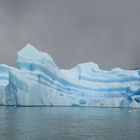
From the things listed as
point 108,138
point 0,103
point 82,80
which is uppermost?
point 82,80

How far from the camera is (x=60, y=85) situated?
50.8 meters

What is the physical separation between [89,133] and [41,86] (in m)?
28.3

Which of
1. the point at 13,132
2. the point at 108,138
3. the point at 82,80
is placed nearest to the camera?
the point at 108,138

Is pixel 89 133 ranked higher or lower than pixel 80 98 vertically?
lower

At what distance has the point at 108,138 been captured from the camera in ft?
61.3

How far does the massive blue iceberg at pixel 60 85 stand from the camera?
158 ft

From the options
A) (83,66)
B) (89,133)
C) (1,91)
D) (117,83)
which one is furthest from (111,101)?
(89,133)

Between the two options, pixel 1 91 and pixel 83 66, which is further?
pixel 83 66

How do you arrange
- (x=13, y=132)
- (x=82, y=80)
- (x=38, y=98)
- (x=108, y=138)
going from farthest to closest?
(x=82, y=80)
(x=38, y=98)
(x=13, y=132)
(x=108, y=138)

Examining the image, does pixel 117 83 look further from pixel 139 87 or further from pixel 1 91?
pixel 1 91

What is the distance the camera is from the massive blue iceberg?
158ft

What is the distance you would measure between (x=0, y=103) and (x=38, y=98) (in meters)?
7.24

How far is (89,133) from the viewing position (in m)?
20.7

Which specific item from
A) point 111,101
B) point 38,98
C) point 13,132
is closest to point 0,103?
point 38,98
